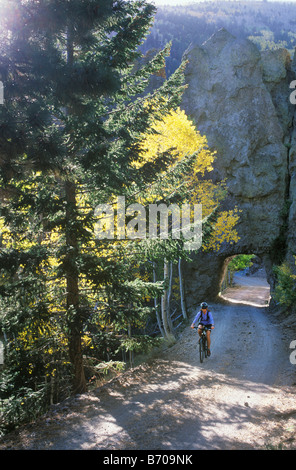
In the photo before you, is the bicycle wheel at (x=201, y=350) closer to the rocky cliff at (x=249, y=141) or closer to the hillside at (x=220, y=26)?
the rocky cliff at (x=249, y=141)

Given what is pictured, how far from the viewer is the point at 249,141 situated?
968 inches

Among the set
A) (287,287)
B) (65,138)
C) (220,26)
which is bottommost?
(287,287)

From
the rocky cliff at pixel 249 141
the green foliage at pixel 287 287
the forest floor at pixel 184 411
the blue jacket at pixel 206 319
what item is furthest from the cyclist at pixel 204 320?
the rocky cliff at pixel 249 141

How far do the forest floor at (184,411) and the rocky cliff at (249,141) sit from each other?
491 inches

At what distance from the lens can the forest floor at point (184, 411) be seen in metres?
5.61

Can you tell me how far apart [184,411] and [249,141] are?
21739 millimetres

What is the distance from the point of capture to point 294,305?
706 inches

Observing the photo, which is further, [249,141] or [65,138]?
[249,141]

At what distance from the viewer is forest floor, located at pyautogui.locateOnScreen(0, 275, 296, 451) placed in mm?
5605

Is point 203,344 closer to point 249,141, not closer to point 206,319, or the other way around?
point 206,319

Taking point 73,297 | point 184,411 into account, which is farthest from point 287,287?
point 73,297

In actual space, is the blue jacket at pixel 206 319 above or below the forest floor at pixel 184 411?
above

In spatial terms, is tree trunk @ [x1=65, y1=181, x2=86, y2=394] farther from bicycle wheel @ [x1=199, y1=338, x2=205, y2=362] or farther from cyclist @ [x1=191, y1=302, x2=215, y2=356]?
bicycle wheel @ [x1=199, y1=338, x2=205, y2=362]

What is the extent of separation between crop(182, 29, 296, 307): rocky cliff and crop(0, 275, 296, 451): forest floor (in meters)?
12.5
